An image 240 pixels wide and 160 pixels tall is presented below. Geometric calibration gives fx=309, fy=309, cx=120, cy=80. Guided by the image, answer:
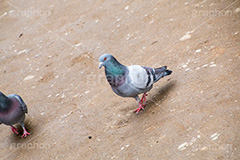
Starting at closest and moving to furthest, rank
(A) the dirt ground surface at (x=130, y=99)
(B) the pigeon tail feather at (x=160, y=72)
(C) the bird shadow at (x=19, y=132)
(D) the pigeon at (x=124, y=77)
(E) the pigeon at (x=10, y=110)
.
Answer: (A) the dirt ground surface at (x=130, y=99), (D) the pigeon at (x=124, y=77), (B) the pigeon tail feather at (x=160, y=72), (E) the pigeon at (x=10, y=110), (C) the bird shadow at (x=19, y=132)

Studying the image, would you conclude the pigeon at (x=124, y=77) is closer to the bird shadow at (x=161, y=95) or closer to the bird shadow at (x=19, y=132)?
the bird shadow at (x=161, y=95)

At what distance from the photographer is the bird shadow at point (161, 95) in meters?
4.08

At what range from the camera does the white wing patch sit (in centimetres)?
377

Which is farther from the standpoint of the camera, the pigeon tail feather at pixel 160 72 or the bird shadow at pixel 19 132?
the bird shadow at pixel 19 132

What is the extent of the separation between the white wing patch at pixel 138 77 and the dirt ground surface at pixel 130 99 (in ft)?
1.32

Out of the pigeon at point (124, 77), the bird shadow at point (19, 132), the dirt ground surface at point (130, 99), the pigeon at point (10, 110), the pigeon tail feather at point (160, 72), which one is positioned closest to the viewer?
the dirt ground surface at point (130, 99)

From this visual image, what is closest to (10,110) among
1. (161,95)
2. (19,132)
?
(19,132)

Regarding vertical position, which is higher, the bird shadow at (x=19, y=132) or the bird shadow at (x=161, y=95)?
the bird shadow at (x=161, y=95)

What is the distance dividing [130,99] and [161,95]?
55 centimetres

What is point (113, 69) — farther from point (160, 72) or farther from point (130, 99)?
point (130, 99)

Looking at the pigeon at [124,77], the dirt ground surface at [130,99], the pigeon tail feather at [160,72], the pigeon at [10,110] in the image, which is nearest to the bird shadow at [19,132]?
the dirt ground surface at [130,99]

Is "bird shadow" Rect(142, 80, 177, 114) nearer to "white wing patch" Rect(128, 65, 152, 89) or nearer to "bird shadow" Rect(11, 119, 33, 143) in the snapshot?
"white wing patch" Rect(128, 65, 152, 89)

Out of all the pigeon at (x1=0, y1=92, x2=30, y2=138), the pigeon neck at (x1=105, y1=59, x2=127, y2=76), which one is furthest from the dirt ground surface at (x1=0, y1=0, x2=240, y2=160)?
the pigeon neck at (x1=105, y1=59, x2=127, y2=76)

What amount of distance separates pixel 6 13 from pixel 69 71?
5.18m
